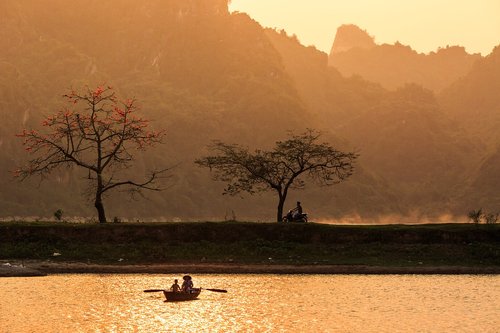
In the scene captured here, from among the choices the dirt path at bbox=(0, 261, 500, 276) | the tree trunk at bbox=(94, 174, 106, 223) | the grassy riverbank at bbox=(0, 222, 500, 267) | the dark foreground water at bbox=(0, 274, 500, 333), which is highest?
the tree trunk at bbox=(94, 174, 106, 223)

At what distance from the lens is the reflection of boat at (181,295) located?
50625 mm

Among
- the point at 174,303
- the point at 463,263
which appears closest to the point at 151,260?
the point at 174,303

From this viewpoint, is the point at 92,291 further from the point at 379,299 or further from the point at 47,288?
the point at 379,299

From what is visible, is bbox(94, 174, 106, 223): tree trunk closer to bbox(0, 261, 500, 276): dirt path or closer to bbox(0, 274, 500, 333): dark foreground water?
bbox(0, 261, 500, 276): dirt path

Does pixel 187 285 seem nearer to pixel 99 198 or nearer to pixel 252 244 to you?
pixel 252 244

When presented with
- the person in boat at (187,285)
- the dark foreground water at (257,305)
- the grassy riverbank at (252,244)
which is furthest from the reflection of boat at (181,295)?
the grassy riverbank at (252,244)

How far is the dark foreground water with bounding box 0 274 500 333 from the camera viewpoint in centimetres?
4253

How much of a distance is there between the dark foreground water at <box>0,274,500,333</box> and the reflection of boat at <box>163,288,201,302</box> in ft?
1.39

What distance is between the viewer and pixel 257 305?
162ft

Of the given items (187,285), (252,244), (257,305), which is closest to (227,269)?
(252,244)

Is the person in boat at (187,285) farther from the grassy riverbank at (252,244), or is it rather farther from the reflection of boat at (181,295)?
the grassy riverbank at (252,244)

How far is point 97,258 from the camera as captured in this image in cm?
7038

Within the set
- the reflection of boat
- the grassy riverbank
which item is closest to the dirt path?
the grassy riverbank

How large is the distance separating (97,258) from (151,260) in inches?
170
